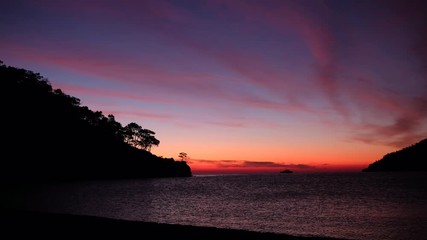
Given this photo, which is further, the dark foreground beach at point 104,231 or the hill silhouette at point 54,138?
the hill silhouette at point 54,138

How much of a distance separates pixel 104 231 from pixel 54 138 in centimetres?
12254

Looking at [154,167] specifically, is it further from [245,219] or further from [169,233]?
[169,233]

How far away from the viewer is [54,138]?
128000 mm

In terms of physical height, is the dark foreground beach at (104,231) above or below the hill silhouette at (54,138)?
below

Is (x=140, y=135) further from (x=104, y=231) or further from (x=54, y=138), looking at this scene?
(x=104, y=231)

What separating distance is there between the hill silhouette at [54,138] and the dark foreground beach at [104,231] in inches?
3562

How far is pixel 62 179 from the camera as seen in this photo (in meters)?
120

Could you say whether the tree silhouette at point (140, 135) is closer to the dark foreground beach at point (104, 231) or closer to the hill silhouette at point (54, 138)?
the hill silhouette at point (54, 138)

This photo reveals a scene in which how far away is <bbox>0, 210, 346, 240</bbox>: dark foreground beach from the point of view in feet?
52.7

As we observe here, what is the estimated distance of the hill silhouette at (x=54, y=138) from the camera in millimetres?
109562

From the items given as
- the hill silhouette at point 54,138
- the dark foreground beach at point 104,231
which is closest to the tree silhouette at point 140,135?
the hill silhouette at point 54,138

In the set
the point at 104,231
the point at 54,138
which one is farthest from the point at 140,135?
the point at 104,231

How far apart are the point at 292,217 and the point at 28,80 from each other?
4988 inches

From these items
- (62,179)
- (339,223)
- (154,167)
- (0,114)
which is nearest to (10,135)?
(0,114)
